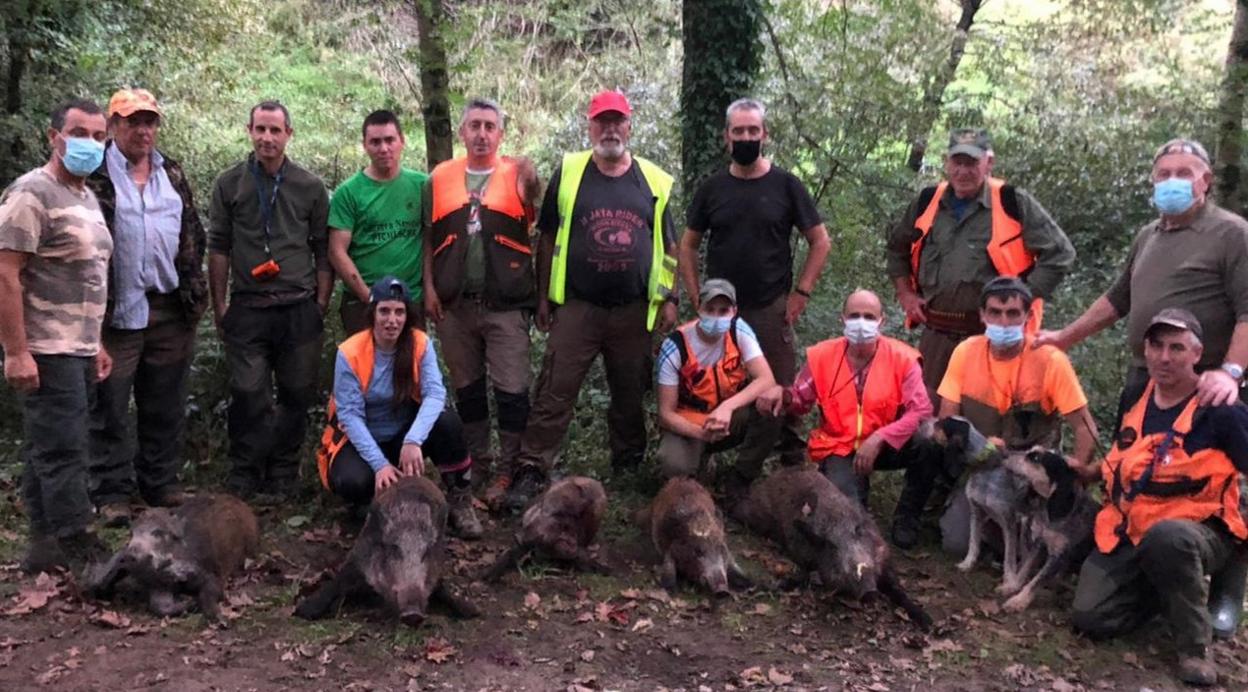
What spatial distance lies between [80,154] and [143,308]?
1.14 meters

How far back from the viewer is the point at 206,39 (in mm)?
14484

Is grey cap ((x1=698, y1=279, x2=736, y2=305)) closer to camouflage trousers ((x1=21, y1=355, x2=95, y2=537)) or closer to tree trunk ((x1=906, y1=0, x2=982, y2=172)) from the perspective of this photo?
camouflage trousers ((x1=21, y1=355, x2=95, y2=537))

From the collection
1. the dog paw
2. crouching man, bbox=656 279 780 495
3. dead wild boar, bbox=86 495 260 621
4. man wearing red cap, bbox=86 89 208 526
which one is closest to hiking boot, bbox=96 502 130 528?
man wearing red cap, bbox=86 89 208 526

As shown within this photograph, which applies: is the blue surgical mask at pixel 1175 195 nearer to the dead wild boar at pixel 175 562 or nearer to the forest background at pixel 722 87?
the forest background at pixel 722 87

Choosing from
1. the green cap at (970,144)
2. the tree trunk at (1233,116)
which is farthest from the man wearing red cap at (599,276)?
the tree trunk at (1233,116)

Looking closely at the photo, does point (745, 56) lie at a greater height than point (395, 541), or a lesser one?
greater

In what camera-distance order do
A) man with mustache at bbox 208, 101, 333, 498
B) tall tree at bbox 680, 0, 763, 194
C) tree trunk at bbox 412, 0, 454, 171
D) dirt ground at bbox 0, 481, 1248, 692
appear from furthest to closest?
tall tree at bbox 680, 0, 763, 194, tree trunk at bbox 412, 0, 454, 171, man with mustache at bbox 208, 101, 333, 498, dirt ground at bbox 0, 481, 1248, 692

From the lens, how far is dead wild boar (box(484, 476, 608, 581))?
19.3 ft

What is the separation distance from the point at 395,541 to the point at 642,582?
1425 mm

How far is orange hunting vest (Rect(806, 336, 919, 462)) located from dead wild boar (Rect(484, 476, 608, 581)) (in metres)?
1.54

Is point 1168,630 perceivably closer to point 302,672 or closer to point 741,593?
point 741,593

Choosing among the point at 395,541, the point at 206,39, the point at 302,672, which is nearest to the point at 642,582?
the point at 395,541

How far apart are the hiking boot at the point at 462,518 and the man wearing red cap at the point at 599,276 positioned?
0.38 meters

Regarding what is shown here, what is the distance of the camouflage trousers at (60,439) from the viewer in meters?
5.23
